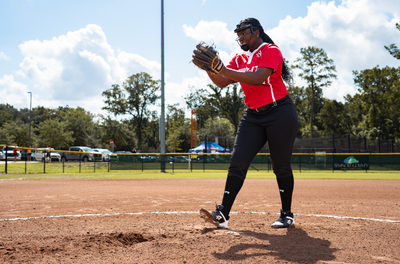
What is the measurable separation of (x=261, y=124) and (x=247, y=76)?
2.04ft

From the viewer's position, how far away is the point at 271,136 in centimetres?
339

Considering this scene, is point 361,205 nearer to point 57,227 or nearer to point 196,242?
point 196,242

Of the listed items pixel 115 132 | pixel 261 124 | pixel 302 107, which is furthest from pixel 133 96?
pixel 261 124

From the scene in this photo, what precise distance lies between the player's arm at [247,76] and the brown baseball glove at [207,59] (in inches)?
3.0

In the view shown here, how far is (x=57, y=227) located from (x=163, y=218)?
125 centimetres

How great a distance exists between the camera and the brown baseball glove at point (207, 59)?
2979 millimetres

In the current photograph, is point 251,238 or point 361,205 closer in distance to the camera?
point 251,238

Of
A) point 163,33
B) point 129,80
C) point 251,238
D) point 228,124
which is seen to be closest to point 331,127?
point 228,124

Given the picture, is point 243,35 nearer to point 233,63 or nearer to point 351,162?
point 233,63

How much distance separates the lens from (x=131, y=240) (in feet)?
9.64

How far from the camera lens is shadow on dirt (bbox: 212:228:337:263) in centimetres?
236

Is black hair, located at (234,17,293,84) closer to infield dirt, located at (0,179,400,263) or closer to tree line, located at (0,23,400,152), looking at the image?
infield dirt, located at (0,179,400,263)

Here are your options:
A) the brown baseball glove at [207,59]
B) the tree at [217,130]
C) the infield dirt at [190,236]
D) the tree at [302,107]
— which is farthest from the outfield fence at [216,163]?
the tree at [302,107]

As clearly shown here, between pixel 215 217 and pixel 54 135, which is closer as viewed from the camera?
pixel 215 217
